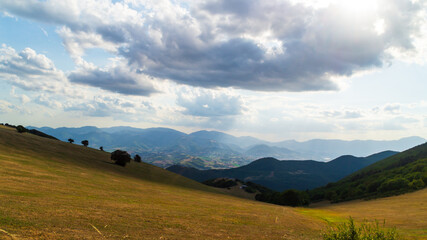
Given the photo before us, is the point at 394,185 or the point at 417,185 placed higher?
the point at 417,185

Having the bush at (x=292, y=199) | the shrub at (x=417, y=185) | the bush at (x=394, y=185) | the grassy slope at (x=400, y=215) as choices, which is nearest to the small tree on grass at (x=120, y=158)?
the grassy slope at (x=400, y=215)

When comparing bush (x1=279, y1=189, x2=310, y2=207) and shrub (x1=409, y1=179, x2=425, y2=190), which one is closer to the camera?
shrub (x1=409, y1=179, x2=425, y2=190)

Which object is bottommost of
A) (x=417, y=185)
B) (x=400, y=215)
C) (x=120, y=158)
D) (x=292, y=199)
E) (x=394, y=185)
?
(x=292, y=199)

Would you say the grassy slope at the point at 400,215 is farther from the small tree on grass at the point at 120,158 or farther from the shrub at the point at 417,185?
the small tree on grass at the point at 120,158

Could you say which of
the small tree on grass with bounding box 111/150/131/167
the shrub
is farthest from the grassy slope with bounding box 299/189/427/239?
the small tree on grass with bounding box 111/150/131/167

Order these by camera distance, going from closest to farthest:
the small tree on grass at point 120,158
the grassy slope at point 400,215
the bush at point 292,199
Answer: the grassy slope at point 400,215 < the small tree on grass at point 120,158 < the bush at point 292,199

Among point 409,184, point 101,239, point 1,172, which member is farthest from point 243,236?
point 409,184

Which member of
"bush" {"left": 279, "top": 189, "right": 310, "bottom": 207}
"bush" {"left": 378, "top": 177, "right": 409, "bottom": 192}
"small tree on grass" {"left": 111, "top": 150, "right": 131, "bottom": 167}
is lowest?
"bush" {"left": 279, "top": 189, "right": 310, "bottom": 207}

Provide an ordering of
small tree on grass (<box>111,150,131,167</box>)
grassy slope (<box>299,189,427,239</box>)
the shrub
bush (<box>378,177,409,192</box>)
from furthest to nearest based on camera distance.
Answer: bush (<box>378,177,409,192</box>) < the shrub < small tree on grass (<box>111,150,131,167</box>) < grassy slope (<box>299,189,427,239</box>)

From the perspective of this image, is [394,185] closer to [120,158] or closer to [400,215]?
[400,215]

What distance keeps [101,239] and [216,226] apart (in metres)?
14.8

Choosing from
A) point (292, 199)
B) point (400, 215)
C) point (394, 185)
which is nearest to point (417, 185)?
point (394, 185)

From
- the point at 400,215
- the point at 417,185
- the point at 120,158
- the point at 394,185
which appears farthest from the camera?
the point at 394,185

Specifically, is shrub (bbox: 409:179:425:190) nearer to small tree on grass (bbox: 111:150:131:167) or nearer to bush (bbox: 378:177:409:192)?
bush (bbox: 378:177:409:192)
